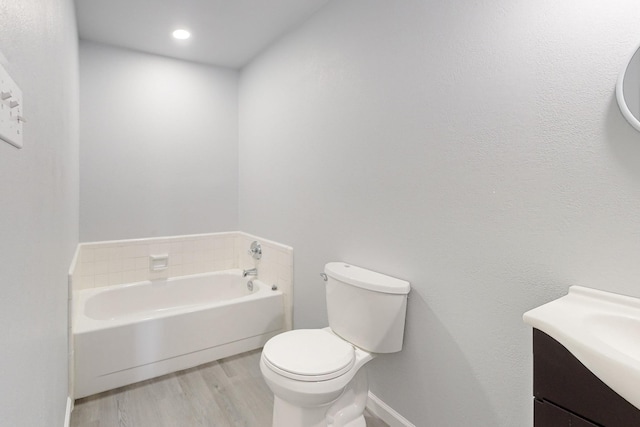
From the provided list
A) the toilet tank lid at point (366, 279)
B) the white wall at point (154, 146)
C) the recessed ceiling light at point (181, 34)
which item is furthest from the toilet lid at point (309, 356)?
the recessed ceiling light at point (181, 34)

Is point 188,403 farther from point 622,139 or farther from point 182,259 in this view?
point 622,139

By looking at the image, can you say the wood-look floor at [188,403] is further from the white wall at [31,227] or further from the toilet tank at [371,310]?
the white wall at [31,227]

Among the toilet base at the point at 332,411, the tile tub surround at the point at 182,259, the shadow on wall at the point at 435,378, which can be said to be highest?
the tile tub surround at the point at 182,259

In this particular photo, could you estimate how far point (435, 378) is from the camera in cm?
152

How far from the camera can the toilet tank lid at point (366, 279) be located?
1.57m

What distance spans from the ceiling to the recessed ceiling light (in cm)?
4

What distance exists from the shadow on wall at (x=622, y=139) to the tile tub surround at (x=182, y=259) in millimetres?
1975

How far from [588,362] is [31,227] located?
138cm

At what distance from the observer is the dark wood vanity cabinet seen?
723mm

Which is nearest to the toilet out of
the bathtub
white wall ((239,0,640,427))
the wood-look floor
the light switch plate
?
white wall ((239,0,640,427))

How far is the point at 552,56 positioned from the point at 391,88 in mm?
730

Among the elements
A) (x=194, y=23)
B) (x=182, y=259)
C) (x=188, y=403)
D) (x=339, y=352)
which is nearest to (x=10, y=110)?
(x=339, y=352)

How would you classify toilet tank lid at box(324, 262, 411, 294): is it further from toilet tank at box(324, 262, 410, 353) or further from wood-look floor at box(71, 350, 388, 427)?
wood-look floor at box(71, 350, 388, 427)

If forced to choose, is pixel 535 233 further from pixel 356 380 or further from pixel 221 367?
pixel 221 367
